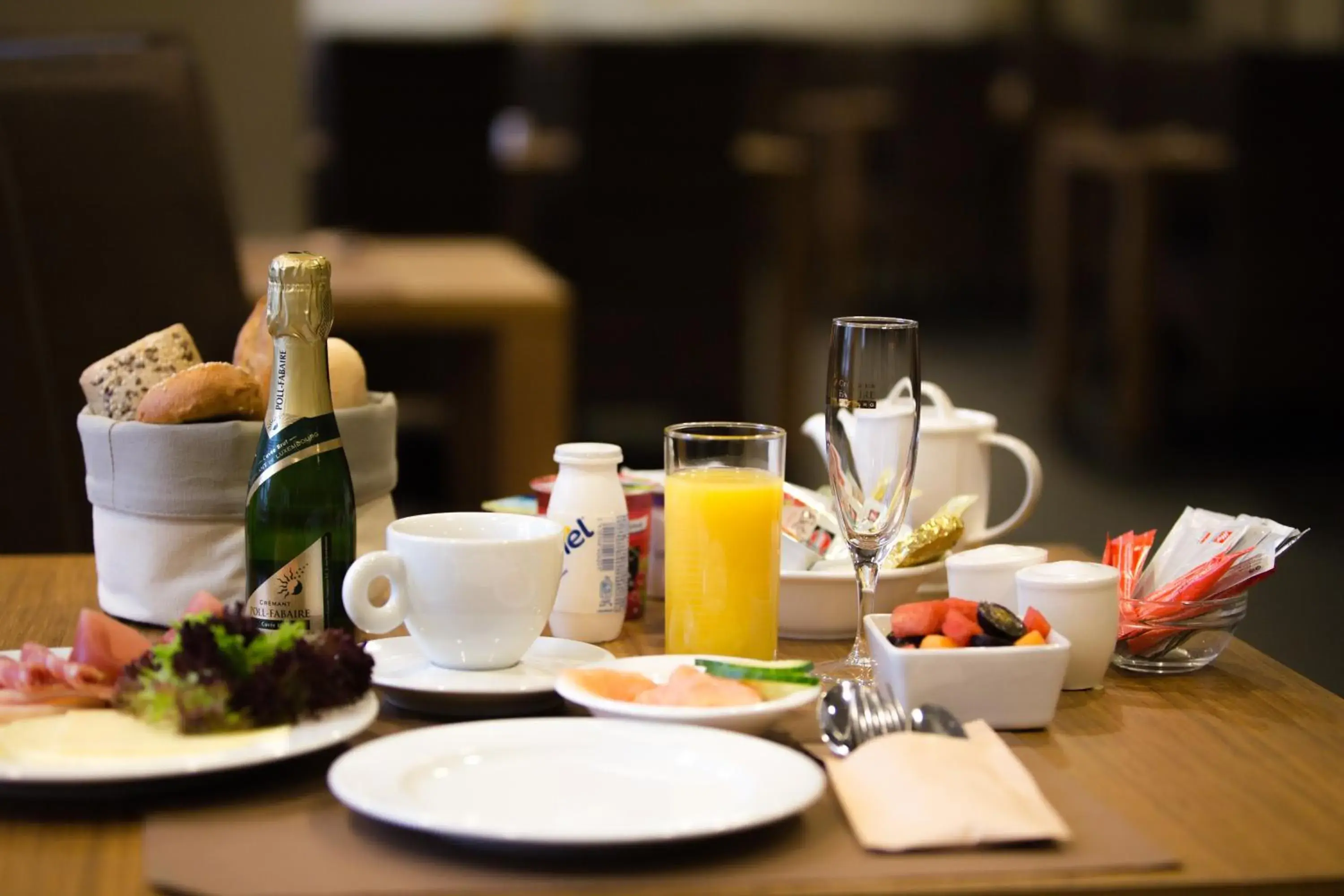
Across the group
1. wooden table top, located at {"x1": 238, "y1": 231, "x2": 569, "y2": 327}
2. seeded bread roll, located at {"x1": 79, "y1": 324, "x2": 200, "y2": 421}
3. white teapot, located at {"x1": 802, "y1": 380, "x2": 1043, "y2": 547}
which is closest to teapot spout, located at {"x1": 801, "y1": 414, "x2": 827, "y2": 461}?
white teapot, located at {"x1": 802, "y1": 380, "x2": 1043, "y2": 547}

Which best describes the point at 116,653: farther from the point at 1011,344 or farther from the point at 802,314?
the point at 1011,344

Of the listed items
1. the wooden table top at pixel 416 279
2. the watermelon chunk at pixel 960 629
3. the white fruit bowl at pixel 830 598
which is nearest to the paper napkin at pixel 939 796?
the watermelon chunk at pixel 960 629

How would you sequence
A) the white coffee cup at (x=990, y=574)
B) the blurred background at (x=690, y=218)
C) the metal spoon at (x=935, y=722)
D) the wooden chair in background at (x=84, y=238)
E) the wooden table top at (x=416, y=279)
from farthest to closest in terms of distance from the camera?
the wooden table top at (x=416, y=279), the blurred background at (x=690, y=218), the wooden chair in background at (x=84, y=238), the white coffee cup at (x=990, y=574), the metal spoon at (x=935, y=722)

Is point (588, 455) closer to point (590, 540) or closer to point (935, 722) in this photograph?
point (590, 540)

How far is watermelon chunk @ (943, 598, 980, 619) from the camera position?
3.23 feet

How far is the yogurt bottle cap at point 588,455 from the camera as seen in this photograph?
43.9 inches

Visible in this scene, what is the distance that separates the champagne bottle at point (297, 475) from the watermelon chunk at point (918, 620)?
0.36 metres

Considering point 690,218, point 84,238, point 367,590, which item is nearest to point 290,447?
point 367,590

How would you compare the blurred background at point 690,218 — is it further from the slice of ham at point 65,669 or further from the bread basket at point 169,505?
the slice of ham at point 65,669

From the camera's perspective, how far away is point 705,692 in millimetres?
889

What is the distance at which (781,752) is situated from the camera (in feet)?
2.68

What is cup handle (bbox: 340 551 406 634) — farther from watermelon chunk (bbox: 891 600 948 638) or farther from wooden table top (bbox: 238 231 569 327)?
wooden table top (bbox: 238 231 569 327)

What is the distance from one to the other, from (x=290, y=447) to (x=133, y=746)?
0.82 ft

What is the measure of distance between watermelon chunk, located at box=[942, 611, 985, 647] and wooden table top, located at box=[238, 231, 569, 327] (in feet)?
4.90
